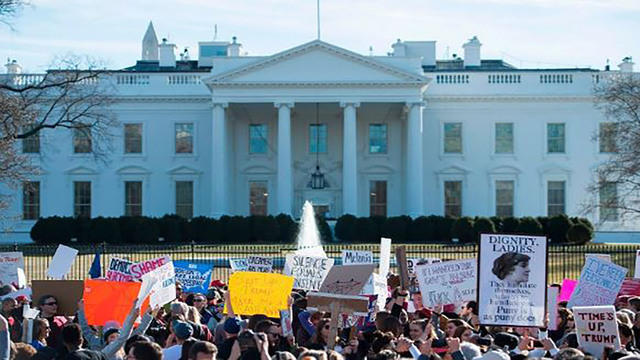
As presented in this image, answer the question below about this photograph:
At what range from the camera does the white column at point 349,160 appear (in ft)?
177

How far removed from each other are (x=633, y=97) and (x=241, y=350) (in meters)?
36.3

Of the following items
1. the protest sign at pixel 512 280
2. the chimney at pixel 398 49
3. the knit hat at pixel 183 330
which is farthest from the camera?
the chimney at pixel 398 49

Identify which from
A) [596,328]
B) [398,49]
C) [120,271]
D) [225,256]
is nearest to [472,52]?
[398,49]

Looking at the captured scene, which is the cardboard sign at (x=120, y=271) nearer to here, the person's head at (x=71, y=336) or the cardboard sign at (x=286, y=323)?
the cardboard sign at (x=286, y=323)

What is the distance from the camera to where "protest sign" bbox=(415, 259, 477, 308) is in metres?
13.2

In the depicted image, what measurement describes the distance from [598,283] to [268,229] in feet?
124

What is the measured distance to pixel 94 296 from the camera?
1114 centimetres

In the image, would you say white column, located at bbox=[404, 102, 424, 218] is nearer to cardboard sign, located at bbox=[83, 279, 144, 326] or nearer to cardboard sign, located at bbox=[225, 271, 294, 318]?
cardboard sign, located at bbox=[225, 271, 294, 318]

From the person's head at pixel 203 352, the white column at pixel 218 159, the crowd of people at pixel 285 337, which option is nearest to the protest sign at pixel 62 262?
the crowd of people at pixel 285 337

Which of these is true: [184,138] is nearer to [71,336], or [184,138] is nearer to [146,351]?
[71,336]

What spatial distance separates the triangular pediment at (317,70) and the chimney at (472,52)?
38.6 feet

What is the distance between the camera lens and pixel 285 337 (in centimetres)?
1018

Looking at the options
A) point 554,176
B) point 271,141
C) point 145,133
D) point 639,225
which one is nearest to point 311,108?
point 271,141

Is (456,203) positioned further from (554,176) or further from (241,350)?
(241,350)
